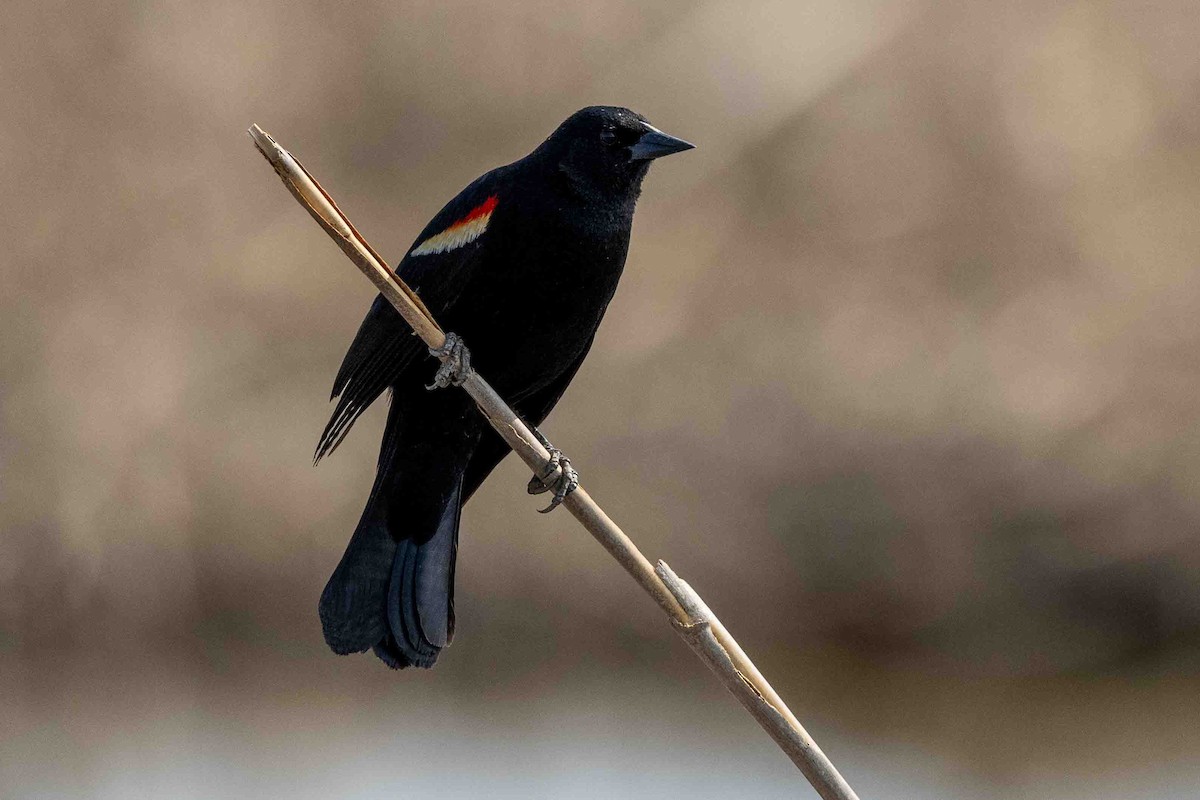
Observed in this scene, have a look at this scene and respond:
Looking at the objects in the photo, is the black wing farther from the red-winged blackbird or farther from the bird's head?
the bird's head

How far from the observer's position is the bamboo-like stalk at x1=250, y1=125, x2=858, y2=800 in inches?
70.1

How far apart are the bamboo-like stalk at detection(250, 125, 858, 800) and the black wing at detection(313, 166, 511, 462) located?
0.69m

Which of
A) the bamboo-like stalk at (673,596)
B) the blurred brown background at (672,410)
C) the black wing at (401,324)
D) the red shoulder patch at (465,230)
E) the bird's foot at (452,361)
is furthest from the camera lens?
the blurred brown background at (672,410)

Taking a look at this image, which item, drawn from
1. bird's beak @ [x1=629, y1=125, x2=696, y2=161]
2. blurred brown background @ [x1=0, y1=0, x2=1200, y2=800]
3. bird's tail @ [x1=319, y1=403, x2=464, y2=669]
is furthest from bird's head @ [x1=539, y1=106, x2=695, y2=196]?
blurred brown background @ [x1=0, y1=0, x2=1200, y2=800]

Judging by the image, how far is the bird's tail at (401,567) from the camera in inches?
117

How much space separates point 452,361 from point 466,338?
35 cm

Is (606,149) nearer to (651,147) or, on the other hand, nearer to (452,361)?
(651,147)

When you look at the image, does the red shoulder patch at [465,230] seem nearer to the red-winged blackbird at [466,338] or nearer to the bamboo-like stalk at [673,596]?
the red-winged blackbird at [466,338]

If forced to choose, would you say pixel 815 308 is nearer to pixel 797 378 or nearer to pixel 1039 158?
pixel 797 378

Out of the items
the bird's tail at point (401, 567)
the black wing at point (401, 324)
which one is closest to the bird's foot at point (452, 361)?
the black wing at point (401, 324)

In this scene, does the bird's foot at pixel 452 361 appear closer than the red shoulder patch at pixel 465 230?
Yes

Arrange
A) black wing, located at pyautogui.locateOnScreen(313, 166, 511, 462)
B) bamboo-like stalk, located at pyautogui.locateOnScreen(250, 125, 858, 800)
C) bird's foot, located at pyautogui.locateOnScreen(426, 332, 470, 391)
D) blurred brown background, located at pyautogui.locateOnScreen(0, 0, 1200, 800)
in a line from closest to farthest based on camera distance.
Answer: bamboo-like stalk, located at pyautogui.locateOnScreen(250, 125, 858, 800)
bird's foot, located at pyautogui.locateOnScreen(426, 332, 470, 391)
black wing, located at pyautogui.locateOnScreen(313, 166, 511, 462)
blurred brown background, located at pyautogui.locateOnScreen(0, 0, 1200, 800)

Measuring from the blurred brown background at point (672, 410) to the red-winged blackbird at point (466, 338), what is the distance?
9.28ft

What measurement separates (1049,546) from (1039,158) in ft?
7.28
